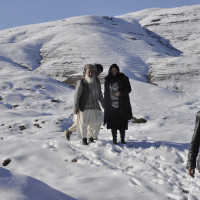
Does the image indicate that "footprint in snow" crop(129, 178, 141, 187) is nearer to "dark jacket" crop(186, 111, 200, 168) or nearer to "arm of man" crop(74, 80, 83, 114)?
"dark jacket" crop(186, 111, 200, 168)

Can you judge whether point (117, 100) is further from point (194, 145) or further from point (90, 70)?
point (194, 145)

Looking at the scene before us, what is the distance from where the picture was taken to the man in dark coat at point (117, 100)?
21.7 feet

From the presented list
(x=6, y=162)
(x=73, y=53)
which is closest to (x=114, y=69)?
(x=6, y=162)

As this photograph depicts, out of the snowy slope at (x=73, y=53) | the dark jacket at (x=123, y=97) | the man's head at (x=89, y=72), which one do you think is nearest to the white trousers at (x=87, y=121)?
the dark jacket at (x=123, y=97)

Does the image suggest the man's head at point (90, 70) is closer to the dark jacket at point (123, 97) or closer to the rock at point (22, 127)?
the dark jacket at point (123, 97)

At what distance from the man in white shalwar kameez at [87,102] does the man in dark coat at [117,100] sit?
11.0 inches

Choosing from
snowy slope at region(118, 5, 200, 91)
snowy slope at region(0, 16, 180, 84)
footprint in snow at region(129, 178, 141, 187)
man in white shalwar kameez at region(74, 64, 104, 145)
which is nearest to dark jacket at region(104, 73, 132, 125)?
man in white shalwar kameez at region(74, 64, 104, 145)

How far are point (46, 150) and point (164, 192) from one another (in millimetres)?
3084

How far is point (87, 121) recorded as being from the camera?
688cm

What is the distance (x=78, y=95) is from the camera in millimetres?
6695

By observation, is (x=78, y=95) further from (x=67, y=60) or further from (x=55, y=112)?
(x=67, y=60)

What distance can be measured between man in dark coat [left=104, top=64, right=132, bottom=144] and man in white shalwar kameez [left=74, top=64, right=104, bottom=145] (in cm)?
28

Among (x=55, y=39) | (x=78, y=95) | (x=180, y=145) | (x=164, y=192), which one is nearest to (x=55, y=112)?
(x=78, y=95)

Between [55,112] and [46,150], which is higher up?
[46,150]
